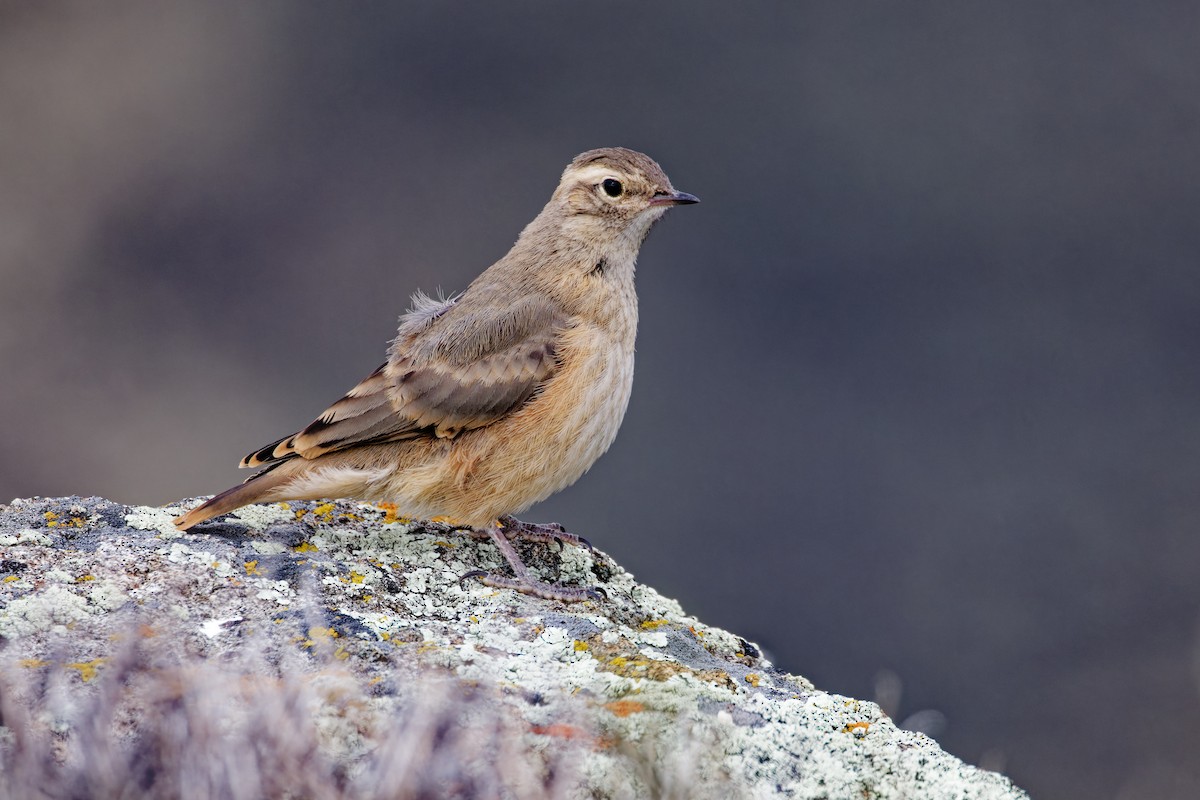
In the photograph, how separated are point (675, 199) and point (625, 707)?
3510mm

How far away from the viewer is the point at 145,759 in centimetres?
293

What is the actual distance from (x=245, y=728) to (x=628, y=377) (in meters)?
3.35

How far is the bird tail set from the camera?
16.3ft

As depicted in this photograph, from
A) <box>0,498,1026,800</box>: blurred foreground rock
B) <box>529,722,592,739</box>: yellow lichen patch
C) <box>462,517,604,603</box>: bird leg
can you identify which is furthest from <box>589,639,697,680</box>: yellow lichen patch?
<box>462,517,604,603</box>: bird leg

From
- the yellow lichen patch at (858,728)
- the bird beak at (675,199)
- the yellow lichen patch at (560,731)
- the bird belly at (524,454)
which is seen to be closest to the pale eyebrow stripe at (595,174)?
the bird beak at (675,199)

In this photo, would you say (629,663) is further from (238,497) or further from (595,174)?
(595,174)

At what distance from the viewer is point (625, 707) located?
3.53 m

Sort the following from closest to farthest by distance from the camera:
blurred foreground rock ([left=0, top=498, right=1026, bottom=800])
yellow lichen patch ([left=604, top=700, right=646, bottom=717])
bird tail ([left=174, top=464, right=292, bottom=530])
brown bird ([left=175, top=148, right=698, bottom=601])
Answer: blurred foreground rock ([left=0, top=498, right=1026, bottom=800])
yellow lichen patch ([left=604, top=700, right=646, bottom=717])
bird tail ([left=174, top=464, right=292, bottom=530])
brown bird ([left=175, top=148, right=698, bottom=601])

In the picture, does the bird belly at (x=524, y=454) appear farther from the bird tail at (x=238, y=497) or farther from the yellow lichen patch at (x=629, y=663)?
the yellow lichen patch at (x=629, y=663)

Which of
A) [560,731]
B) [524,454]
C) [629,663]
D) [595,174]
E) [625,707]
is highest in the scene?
[595,174]

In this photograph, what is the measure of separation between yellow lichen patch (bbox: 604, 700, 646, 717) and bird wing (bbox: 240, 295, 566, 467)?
237 cm

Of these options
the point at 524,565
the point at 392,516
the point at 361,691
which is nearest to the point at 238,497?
the point at 392,516

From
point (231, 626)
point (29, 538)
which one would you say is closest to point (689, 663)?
point (231, 626)

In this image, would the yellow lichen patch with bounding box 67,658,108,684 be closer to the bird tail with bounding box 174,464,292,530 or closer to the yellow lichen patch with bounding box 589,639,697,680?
the bird tail with bounding box 174,464,292,530
